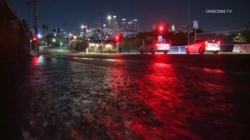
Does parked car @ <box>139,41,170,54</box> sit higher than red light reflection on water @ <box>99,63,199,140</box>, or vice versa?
parked car @ <box>139,41,170,54</box>

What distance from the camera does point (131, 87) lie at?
786 cm

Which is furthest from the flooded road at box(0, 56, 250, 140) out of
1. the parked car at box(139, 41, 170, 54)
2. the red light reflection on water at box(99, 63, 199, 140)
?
the parked car at box(139, 41, 170, 54)

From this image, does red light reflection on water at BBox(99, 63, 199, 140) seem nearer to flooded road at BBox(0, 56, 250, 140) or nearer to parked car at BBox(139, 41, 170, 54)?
flooded road at BBox(0, 56, 250, 140)

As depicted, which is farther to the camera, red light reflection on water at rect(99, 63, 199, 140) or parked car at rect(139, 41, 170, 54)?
parked car at rect(139, 41, 170, 54)

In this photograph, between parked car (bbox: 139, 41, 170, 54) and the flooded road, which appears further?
parked car (bbox: 139, 41, 170, 54)

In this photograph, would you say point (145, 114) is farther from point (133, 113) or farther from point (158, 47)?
point (158, 47)

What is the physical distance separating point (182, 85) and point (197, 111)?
3.17 meters

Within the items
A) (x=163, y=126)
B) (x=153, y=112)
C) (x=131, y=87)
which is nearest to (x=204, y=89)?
(x=131, y=87)

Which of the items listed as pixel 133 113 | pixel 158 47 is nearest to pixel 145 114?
pixel 133 113

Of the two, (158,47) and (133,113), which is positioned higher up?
(158,47)

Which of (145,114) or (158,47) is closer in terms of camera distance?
(145,114)

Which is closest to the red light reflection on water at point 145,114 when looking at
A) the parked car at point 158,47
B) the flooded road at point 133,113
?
the flooded road at point 133,113

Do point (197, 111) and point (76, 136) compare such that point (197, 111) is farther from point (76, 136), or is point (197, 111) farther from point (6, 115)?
point (6, 115)

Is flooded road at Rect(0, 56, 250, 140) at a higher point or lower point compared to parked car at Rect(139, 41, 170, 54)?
lower
